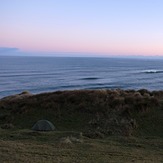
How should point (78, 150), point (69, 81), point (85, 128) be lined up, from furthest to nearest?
point (69, 81) < point (85, 128) < point (78, 150)

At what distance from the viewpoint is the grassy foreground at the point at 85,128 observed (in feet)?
40.8

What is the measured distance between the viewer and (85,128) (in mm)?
21234

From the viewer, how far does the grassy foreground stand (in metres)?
12.4

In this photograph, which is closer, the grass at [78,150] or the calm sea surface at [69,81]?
the grass at [78,150]

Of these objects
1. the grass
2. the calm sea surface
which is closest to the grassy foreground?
the grass

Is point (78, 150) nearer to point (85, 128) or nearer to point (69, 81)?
point (85, 128)

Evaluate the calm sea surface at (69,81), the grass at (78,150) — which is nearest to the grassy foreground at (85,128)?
the grass at (78,150)

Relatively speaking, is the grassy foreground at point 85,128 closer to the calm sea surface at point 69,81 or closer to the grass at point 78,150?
the grass at point 78,150

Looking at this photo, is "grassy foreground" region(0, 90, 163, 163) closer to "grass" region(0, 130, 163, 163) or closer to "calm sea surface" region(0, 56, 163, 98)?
"grass" region(0, 130, 163, 163)

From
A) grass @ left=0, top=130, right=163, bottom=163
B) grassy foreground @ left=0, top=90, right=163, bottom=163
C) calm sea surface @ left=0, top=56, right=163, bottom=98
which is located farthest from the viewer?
calm sea surface @ left=0, top=56, right=163, bottom=98

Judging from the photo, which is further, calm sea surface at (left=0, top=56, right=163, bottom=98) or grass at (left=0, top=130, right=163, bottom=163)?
calm sea surface at (left=0, top=56, right=163, bottom=98)

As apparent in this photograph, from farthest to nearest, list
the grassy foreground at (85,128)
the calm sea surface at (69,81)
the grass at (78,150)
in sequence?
the calm sea surface at (69,81)
the grassy foreground at (85,128)
the grass at (78,150)

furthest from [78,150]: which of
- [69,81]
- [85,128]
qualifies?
[69,81]

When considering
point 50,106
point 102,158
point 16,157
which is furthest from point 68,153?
point 50,106
